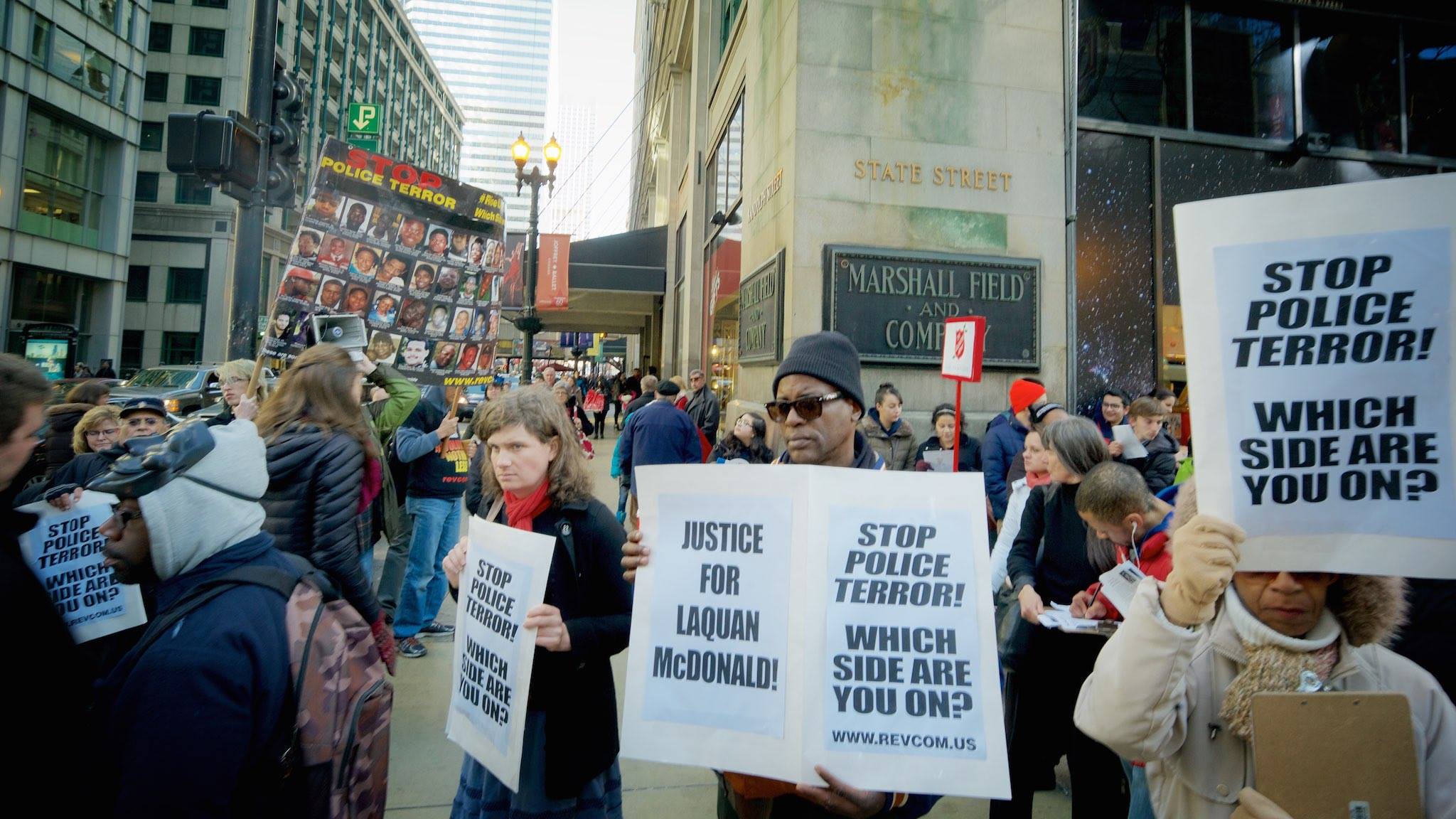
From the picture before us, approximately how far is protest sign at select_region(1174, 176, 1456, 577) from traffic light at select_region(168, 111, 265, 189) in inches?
291

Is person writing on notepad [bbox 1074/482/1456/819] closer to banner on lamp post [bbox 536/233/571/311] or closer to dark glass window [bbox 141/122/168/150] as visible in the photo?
banner on lamp post [bbox 536/233/571/311]

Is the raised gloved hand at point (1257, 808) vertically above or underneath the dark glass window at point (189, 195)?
underneath

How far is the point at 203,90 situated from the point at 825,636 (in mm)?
51157

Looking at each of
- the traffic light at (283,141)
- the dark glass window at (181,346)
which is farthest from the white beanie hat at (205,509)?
the dark glass window at (181,346)

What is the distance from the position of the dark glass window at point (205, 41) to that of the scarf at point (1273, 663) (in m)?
51.8

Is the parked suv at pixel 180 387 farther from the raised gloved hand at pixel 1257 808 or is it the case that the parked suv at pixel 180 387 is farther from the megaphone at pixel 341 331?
the raised gloved hand at pixel 1257 808

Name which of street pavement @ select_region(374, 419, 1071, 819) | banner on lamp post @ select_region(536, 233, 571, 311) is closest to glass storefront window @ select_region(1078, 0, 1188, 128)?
street pavement @ select_region(374, 419, 1071, 819)

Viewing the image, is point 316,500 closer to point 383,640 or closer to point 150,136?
point 383,640

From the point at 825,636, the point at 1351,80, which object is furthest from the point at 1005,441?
the point at 1351,80

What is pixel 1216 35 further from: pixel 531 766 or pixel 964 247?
pixel 531 766

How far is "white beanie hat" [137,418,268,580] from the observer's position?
1.66 meters

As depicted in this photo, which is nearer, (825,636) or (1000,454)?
(825,636)

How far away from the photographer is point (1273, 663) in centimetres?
155

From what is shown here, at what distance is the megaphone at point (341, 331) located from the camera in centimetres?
417
